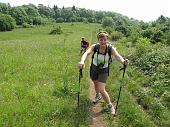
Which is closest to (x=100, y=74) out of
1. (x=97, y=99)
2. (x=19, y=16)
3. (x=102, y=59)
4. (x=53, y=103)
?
(x=102, y=59)

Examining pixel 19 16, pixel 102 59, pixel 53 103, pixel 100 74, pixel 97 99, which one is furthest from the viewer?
pixel 19 16

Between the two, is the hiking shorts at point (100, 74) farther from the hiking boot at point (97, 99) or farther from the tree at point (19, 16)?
the tree at point (19, 16)

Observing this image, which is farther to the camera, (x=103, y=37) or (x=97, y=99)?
(x=97, y=99)

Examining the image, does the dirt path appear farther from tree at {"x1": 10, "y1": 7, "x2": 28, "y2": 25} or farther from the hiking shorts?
tree at {"x1": 10, "y1": 7, "x2": 28, "y2": 25}

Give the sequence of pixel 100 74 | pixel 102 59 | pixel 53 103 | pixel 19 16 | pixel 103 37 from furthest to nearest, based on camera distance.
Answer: pixel 19 16 < pixel 53 103 < pixel 100 74 < pixel 102 59 < pixel 103 37

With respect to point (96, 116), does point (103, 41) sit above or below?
above

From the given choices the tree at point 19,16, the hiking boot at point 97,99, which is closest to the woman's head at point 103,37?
the hiking boot at point 97,99

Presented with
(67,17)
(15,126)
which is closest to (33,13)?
(67,17)

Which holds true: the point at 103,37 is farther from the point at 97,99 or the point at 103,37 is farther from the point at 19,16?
the point at 19,16

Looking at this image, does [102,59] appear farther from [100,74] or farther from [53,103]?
[53,103]

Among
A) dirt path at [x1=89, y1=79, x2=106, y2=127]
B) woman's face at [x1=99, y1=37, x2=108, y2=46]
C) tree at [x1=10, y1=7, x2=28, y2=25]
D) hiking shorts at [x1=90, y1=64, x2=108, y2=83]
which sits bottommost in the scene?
tree at [x1=10, y1=7, x2=28, y2=25]

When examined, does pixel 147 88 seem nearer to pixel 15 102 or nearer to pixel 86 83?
pixel 86 83

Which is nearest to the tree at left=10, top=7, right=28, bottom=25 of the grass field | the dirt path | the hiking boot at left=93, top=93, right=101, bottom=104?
the grass field

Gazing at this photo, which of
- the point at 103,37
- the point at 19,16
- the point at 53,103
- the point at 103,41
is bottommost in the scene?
the point at 19,16
